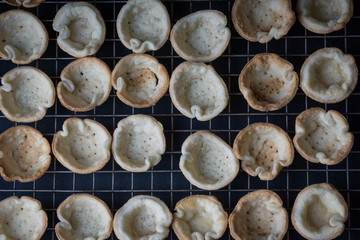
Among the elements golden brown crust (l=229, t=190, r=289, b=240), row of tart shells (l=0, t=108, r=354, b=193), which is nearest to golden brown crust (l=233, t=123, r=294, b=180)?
row of tart shells (l=0, t=108, r=354, b=193)

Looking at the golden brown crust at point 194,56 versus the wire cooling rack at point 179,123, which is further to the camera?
the wire cooling rack at point 179,123

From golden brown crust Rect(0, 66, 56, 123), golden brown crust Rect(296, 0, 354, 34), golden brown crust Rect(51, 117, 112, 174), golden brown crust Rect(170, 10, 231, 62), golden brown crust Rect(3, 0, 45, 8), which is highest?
golden brown crust Rect(3, 0, 45, 8)

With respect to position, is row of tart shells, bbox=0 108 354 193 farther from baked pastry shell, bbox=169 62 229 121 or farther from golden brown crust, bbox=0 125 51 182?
baked pastry shell, bbox=169 62 229 121

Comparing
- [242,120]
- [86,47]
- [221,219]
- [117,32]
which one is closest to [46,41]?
[86,47]

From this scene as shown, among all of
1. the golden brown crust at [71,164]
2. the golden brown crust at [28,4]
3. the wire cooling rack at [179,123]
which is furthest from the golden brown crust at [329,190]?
the golden brown crust at [28,4]

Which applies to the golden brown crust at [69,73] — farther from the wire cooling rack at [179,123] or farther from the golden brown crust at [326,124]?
the golden brown crust at [326,124]

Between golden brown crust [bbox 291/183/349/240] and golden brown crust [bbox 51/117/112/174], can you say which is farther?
golden brown crust [bbox 51/117/112/174]

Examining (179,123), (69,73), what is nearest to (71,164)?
(69,73)
